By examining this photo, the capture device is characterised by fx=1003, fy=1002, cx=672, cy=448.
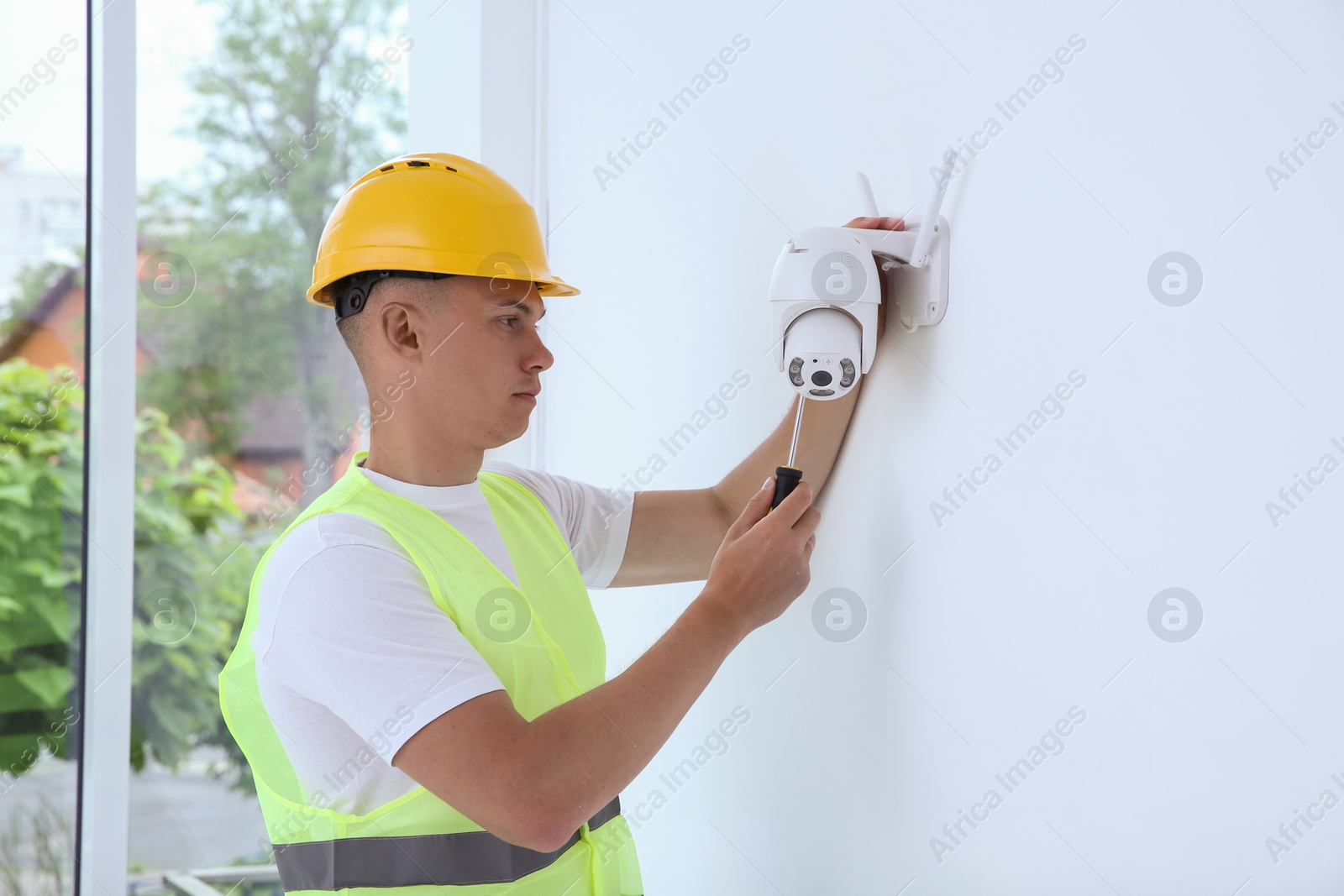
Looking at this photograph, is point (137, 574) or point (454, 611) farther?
point (137, 574)

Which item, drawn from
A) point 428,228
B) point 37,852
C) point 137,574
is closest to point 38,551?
point 137,574

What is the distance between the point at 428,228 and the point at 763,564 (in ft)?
1.61

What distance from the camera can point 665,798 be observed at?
1489 mm

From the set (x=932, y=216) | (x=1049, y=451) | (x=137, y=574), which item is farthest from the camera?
(x=137, y=574)

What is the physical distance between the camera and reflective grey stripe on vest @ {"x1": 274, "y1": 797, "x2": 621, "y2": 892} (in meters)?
0.94

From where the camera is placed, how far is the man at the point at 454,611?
831 mm

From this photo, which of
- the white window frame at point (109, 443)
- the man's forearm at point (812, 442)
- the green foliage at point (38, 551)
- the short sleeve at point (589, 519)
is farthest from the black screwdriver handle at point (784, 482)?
the green foliage at point (38, 551)

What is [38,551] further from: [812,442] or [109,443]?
[812,442]

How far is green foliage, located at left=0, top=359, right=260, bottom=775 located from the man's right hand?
5.10 ft

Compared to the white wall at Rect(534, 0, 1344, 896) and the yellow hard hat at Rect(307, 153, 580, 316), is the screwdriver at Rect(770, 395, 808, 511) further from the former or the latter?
the yellow hard hat at Rect(307, 153, 580, 316)

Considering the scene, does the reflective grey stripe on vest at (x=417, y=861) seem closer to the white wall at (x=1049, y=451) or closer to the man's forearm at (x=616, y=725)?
the man's forearm at (x=616, y=725)

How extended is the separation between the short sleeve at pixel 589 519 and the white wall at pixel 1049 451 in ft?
0.49

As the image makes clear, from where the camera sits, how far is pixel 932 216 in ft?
2.97

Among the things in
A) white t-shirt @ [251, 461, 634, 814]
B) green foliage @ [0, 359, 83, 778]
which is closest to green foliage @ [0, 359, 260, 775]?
green foliage @ [0, 359, 83, 778]
